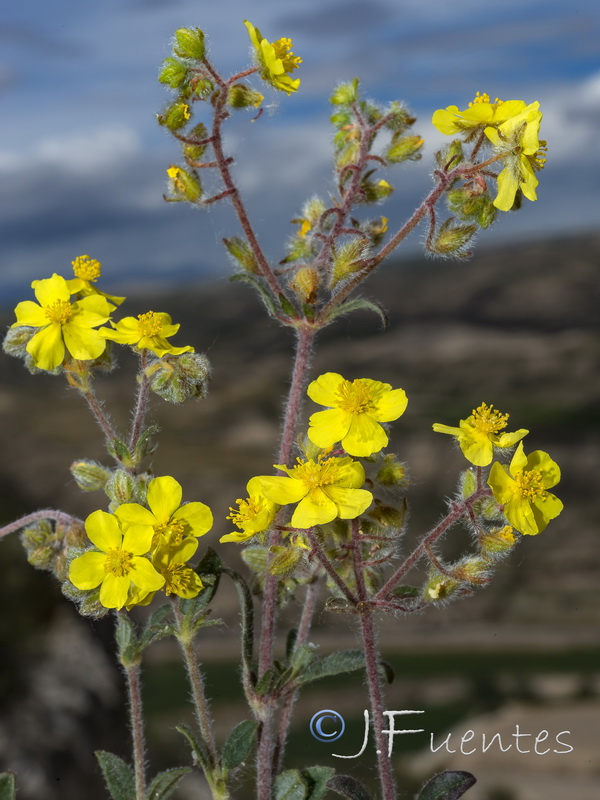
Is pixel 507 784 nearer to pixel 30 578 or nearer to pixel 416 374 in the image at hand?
pixel 30 578

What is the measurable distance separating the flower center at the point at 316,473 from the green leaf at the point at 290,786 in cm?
59

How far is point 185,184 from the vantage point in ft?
5.28

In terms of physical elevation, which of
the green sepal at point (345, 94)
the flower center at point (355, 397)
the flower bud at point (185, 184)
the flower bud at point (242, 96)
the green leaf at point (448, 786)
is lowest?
the green leaf at point (448, 786)

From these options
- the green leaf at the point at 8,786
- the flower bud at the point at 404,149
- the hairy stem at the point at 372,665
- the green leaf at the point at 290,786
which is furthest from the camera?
the flower bud at the point at 404,149

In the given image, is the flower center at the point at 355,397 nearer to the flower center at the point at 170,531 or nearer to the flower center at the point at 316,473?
the flower center at the point at 316,473

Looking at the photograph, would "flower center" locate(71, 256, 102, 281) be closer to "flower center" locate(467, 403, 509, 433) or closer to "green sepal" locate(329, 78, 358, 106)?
"green sepal" locate(329, 78, 358, 106)

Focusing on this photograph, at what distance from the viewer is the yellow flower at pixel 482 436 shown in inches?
54.8

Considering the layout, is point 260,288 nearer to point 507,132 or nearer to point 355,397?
point 355,397

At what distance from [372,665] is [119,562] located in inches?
18.7

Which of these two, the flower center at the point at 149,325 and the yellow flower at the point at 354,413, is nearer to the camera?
the yellow flower at the point at 354,413

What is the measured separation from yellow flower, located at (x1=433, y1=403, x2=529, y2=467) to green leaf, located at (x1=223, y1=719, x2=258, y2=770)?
2.17 ft

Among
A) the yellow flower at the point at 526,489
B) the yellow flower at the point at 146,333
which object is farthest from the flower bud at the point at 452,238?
the yellow flower at the point at 146,333

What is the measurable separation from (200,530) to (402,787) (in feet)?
9.09

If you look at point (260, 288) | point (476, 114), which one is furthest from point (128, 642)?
point (476, 114)
